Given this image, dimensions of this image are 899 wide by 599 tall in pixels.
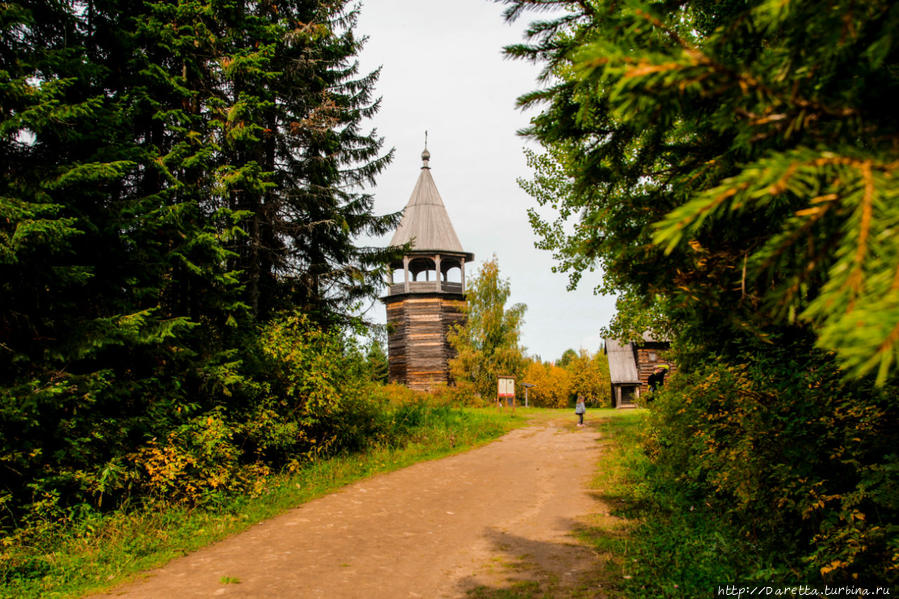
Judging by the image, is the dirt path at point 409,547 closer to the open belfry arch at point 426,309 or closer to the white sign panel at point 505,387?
the white sign panel at point 505,387

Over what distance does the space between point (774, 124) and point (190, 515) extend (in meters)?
8.62

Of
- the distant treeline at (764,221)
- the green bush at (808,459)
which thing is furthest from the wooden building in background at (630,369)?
the green bush at (808,459)

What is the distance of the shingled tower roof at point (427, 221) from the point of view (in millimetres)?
30203

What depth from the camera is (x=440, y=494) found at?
9.41 m

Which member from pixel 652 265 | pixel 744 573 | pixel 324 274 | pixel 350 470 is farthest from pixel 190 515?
pixel 652 265

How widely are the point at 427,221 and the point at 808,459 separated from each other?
1088 inches

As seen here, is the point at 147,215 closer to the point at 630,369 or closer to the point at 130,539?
the point at 130,539

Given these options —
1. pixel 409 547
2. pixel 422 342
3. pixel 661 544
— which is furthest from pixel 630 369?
pixel 409 547

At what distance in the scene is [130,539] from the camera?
6547 mm

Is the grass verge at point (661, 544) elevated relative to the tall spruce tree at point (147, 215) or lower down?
lower down

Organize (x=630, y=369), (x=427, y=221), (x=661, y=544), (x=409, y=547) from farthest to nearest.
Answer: (x=630, y=369) < (x=427, y=221) < (x=409, y=547) < (x=661, y=544)

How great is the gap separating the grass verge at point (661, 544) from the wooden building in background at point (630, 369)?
23963mm

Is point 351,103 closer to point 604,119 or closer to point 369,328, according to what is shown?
point 369,328

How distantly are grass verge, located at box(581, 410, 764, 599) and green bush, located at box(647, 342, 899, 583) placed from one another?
0.37m
